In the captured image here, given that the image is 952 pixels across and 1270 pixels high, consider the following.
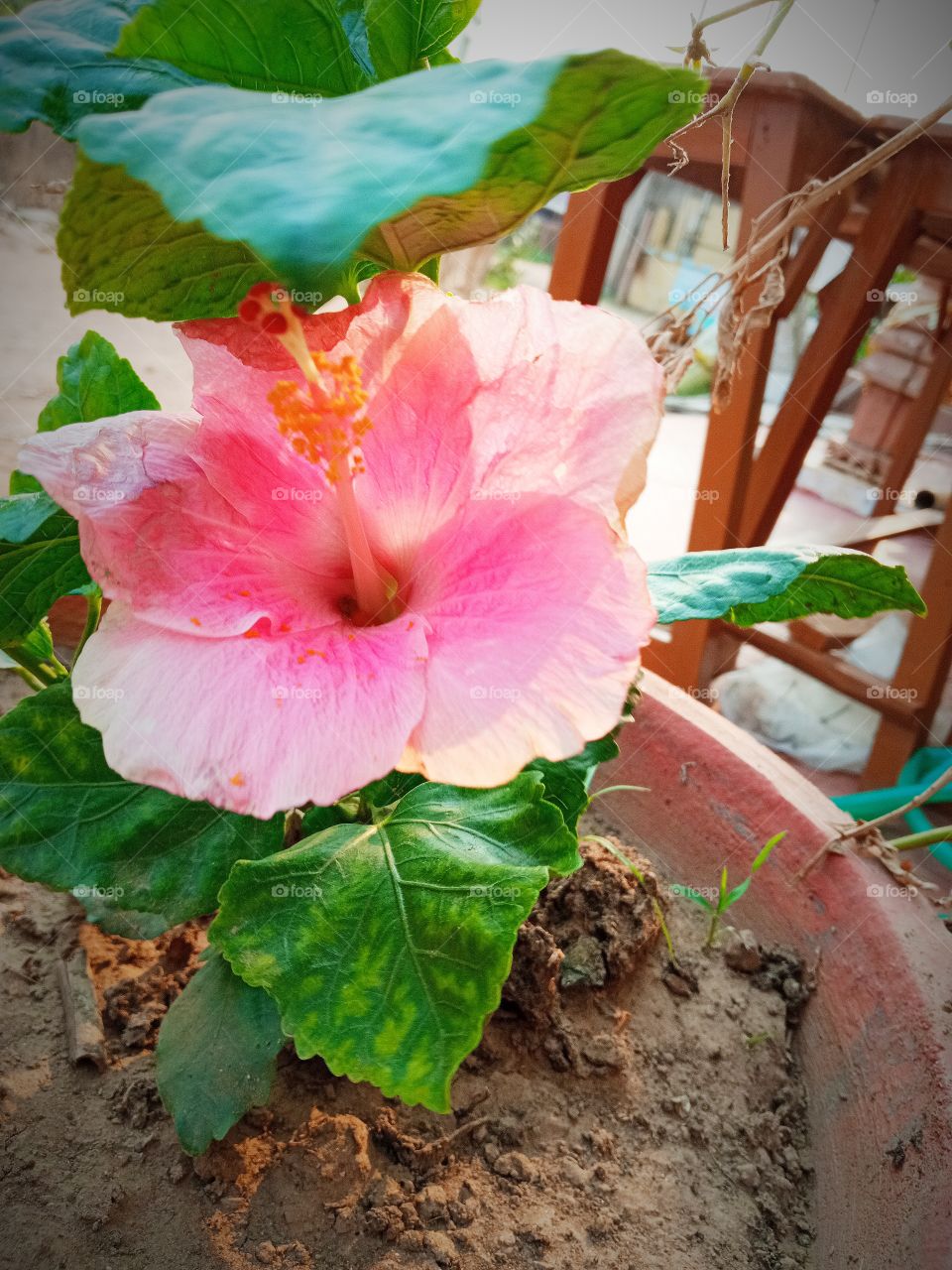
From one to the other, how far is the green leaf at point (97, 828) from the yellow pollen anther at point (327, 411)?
26 cm

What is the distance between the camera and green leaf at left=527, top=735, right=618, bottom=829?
71cm

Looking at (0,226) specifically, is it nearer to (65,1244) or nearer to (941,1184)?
(65,1244)

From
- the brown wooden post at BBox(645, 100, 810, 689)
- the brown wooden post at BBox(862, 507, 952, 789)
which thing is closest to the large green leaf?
the brown wooden post at BBox(645, 100, 810, 689)

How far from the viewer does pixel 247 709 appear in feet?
1.55

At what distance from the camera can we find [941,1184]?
0.64m

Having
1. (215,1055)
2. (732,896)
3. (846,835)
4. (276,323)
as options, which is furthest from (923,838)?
(276,323)

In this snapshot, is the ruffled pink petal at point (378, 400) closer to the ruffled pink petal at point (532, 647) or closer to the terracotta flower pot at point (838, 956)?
the ruffled pink petal at point (532, 647)

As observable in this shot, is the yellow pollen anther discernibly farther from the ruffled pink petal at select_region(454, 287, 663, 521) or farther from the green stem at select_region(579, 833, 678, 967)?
the green stem at select_region(579, 833, 678, 967)

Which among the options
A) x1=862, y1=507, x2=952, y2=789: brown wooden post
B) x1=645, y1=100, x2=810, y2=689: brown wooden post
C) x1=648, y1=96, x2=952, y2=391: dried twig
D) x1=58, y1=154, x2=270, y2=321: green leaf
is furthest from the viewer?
x1=862, y1=507, x2=952, y2=789: brown wooden post

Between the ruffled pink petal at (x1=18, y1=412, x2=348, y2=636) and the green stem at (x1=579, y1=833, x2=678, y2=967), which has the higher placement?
the ruffled pink petal at (x1=18, y1=412, x2=348, y2=636)

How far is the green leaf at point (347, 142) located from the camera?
13.5 inches

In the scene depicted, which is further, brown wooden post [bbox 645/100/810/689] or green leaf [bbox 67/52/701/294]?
brown wooden post [bbox 645/100/810/689]

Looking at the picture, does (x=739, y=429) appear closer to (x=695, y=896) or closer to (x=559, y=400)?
(x=695, y=896)

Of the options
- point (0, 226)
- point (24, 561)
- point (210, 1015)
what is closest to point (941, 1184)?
point (210, 1015)
